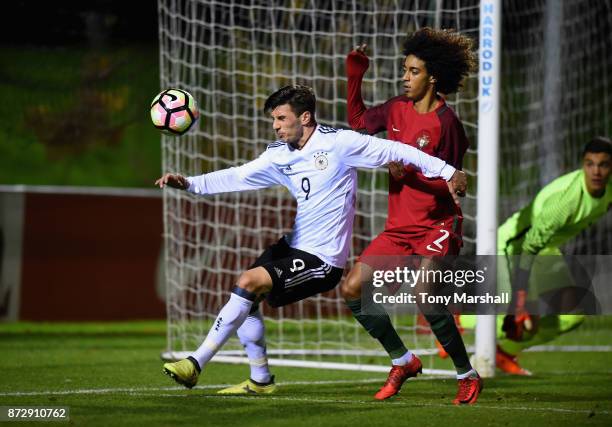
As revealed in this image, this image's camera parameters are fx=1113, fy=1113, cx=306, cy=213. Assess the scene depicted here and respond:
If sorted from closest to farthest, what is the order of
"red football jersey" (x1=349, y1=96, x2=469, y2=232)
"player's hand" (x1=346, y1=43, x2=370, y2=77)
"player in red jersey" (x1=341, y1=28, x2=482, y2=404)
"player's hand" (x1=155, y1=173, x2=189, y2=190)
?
"player's hand" (x1=155, y1=173, x2=189, y2=190) → "player in red jersey" (x1=341, y1=28, x2=482, y2=404) → "red football jersey" (x1=349, y1=96, x2=469, y2=232) → "player's hand" (x1=346, y1=43, x2=370, y2=77)

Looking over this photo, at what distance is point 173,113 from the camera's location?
693 cm

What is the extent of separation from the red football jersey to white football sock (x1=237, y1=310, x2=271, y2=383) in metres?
1.08

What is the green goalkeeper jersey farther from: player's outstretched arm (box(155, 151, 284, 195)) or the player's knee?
player's outstretched arm (box(155, 151, 284, 195))

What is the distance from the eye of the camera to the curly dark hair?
711 centimetres

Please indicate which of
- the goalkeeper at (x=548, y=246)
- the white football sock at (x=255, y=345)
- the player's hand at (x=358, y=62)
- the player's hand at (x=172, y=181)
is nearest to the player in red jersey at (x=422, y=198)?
the player's hand at (x=358, y=62)

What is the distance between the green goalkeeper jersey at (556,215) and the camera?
8531 millimetres

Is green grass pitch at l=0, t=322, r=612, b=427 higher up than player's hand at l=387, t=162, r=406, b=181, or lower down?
lower down

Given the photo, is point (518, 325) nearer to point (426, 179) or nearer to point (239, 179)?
point (426, 179)

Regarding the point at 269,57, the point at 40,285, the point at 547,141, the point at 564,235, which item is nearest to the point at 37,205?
the point at 40,285

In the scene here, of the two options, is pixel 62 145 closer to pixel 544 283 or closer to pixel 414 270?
pixel 544 283

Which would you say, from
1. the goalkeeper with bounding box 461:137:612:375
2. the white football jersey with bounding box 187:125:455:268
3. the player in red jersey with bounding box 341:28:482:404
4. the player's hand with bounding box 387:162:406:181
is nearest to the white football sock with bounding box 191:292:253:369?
the white football jersey with bounding box 187:125:455:268

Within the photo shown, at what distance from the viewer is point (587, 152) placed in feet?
27.6

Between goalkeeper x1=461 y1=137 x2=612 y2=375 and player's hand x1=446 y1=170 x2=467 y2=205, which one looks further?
goalkeeper x1=461 y1=137 x2=612 y2=375

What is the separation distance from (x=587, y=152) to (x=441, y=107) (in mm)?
1886
